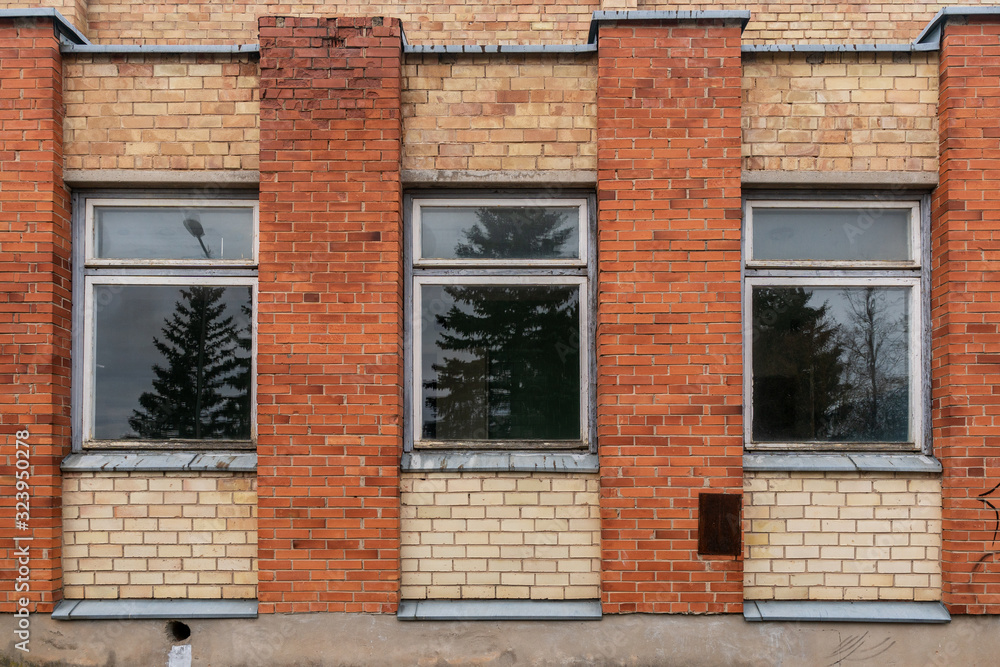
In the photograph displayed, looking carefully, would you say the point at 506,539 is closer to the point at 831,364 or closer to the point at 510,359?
the point at 510,359

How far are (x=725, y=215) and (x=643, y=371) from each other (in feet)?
3.90

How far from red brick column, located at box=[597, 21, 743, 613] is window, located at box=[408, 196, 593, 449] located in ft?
0.91

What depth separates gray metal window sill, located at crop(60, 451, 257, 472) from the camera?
13.9ft

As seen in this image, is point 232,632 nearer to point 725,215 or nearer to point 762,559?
point 762,559

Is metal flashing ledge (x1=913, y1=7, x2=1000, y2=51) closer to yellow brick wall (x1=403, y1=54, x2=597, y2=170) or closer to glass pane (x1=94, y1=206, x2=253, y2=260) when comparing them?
yellow brick wall (x1=403, y1=54, x2=597, y2=170)

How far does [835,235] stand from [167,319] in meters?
4.80

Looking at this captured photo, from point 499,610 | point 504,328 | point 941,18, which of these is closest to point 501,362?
point 504,328

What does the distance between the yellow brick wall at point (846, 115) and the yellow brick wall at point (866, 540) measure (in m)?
2.17

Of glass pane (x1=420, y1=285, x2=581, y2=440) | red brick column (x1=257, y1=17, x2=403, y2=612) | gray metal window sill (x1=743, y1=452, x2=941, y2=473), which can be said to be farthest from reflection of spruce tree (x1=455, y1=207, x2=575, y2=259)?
gray metal window sill (x1=743, y1=452, x2=941, y2=473)

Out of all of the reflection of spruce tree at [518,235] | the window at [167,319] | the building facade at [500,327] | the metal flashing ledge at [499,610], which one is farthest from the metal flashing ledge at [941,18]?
the window at [167,319]

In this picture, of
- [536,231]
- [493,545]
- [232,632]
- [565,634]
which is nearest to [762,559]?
[565,634]

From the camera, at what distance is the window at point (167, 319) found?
14.7 ft

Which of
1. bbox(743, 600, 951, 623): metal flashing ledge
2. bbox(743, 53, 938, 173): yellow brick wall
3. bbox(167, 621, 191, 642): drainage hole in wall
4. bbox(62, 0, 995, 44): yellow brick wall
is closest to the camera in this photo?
bbox(743, 600, 951, 623): metal flashing ledge

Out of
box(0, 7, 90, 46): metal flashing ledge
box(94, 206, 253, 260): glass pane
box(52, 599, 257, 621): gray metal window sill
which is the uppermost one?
box(0, 7, 90, 46): metal flashing ledge
